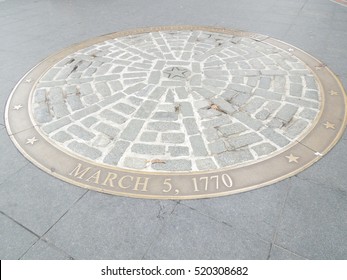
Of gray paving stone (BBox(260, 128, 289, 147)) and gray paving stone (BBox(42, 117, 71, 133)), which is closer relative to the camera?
gray paving stone (BBox(260, 128, 289, 147))

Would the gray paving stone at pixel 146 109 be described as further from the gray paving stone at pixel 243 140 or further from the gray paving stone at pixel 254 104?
the gray paving stone at pixel 254 104

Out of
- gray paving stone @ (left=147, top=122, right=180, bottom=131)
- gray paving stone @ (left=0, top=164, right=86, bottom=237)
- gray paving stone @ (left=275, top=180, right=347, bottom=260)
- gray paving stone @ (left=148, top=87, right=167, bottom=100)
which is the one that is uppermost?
gray paving stone @ (left=148, top=87, right=167, bottom=100)

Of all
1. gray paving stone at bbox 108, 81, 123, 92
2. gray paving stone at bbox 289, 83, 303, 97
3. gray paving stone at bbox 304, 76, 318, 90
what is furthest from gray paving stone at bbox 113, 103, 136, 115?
gray paving stone at bbox 304, 76, 318, 90

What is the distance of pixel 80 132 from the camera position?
13.9 feet

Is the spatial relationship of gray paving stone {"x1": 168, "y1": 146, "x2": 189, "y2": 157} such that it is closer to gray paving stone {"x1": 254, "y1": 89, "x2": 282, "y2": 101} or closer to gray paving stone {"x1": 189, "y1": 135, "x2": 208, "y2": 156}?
gray paving stone {"x1": 189, "y1": 135, "x2": 208, "y2": 156}

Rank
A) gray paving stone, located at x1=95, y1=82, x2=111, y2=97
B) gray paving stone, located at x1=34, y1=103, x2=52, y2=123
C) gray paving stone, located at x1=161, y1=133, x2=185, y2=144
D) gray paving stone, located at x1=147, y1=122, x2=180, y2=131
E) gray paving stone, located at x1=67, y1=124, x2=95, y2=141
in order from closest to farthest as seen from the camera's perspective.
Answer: gray paving stone, located at x1=161, y1=133, x2=185, y2=144 → gray paving stone, located at x1=67, y1=124, x2=95, y2=141 → gray paving stone, located at x1=147, y1=122, x2=180, y2=131 → gray paving stone, located at x1=34, y1=103, x2=52, y2=123 → gray paving stone, located at x1=95, y1=82, x2=111, y2=97

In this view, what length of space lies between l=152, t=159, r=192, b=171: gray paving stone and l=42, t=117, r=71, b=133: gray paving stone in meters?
1.75

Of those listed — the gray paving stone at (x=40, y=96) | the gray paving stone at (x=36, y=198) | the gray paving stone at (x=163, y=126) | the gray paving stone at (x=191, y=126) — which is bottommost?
the gray paving stone at (x=36, y=198)

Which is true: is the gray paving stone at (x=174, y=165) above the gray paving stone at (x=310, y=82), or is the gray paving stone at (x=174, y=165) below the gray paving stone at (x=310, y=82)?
below

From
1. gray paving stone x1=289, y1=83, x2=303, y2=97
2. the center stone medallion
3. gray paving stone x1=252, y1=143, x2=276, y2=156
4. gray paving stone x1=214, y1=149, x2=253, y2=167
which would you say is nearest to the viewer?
the center stone medallion

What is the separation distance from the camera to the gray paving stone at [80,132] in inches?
163

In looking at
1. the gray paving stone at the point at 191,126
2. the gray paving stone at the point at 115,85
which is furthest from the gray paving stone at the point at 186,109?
the gray paving stone at the point at 115,85

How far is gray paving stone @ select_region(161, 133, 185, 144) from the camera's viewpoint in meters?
4.03

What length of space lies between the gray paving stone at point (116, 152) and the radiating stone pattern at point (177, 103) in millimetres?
13
